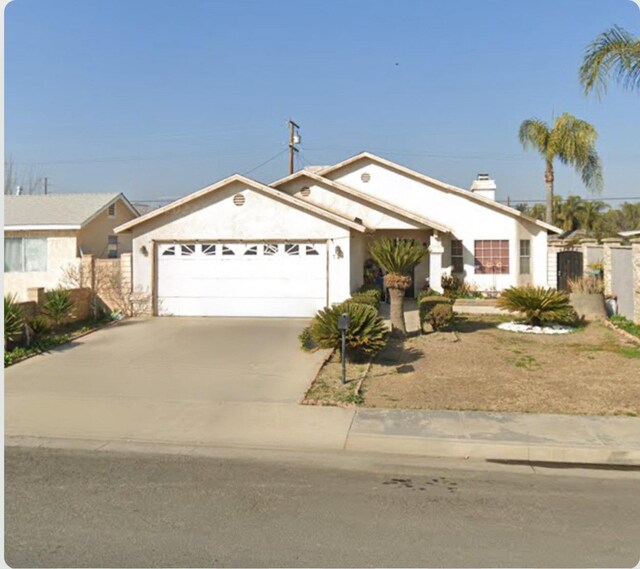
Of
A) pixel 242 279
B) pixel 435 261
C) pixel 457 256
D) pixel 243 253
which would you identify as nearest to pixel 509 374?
pixel 242 279

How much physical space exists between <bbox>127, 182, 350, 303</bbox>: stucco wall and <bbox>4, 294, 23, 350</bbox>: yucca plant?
4.90 m

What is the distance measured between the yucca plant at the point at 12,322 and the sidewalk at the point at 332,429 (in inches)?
136

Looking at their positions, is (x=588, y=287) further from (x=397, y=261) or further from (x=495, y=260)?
(x=397, y=261)

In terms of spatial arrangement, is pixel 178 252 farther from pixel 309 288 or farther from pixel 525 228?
pixel 525 228

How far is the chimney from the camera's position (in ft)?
75.8

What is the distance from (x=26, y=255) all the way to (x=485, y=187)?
1725cm

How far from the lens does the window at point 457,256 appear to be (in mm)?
20609

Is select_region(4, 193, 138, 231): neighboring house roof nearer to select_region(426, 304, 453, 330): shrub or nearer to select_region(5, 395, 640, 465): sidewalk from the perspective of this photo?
select_region(5, 395, 640, 465): sidewalk

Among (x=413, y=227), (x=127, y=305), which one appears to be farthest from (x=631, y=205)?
(x=127, y=305)

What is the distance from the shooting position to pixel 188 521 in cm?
464

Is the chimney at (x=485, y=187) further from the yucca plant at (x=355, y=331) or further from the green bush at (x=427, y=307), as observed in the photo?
the yucca plant at (x=355, y=331)

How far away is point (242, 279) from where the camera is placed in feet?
53.4

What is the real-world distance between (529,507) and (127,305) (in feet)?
45.7

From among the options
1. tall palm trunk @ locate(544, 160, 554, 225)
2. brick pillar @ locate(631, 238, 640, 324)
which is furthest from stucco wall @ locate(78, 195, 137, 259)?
tall palm trunk @ locate(544, 160, 554, 225)
